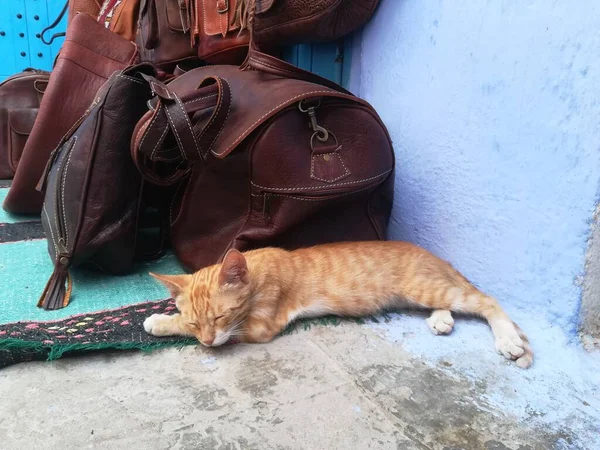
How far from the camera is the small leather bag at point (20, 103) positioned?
2.15m

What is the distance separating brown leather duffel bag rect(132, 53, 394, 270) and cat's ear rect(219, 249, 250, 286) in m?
0.17

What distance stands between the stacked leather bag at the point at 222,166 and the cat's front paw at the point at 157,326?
10.7 inches

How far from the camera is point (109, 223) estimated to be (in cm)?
130

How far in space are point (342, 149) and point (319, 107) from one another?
0.12 meters

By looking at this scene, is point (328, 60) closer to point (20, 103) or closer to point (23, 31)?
point (20, 103)

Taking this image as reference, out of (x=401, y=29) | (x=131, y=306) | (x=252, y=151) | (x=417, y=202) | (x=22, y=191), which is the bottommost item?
(x=131, y=306)

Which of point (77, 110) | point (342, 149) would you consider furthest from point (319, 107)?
point (77, 110)

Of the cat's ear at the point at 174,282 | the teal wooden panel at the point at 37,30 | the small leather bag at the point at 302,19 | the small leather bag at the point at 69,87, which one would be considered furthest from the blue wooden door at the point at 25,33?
the cat's ear at the point at 174,282

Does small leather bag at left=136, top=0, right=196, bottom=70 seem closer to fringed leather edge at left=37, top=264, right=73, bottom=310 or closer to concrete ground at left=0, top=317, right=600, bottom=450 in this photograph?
fringed leather edge at left=37, top=264, right=73, bottom=310

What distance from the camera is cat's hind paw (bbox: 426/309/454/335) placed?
1.13 meters

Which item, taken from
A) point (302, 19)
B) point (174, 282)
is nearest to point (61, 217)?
point (174, 282)

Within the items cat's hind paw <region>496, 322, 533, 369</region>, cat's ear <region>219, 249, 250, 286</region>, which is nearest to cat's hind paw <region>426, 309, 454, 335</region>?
cat's hind paw <region>496, 322, 533, 369</region>

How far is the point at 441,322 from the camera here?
3.74 feet

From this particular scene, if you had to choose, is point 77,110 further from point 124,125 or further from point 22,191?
point 124,125
